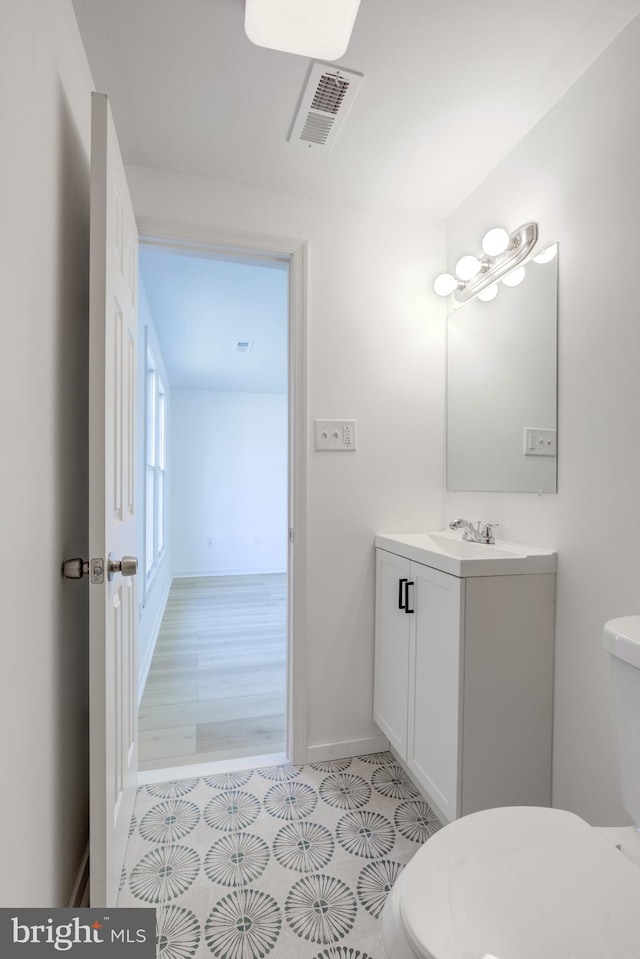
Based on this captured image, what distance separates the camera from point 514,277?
5.56ft

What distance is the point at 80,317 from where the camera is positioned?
131cm

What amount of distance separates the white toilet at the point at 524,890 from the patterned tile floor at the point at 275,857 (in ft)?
1.92

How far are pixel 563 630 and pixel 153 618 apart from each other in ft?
9.41

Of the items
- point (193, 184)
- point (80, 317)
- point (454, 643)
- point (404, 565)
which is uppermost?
point (193, 184)

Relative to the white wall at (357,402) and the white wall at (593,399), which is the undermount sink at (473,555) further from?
the white wall at (357,402)

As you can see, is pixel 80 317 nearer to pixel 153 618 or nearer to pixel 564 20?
pixel 564 20

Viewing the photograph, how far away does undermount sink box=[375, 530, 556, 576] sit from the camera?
141 centimetres

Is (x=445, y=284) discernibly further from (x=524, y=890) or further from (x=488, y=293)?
(x=524, y=890)

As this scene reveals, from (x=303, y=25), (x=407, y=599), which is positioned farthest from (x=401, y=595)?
(x=303, y=25)

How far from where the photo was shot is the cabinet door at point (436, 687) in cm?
141

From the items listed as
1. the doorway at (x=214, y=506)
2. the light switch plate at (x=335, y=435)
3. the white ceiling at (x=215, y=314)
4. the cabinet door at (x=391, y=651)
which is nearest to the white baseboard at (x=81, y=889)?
the doorway at (x=214, y=506)

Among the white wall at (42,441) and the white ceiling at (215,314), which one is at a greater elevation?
the white ceiling at (215,314)

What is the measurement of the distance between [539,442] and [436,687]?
32.9 inches

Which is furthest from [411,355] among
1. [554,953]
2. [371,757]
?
[554,953]
